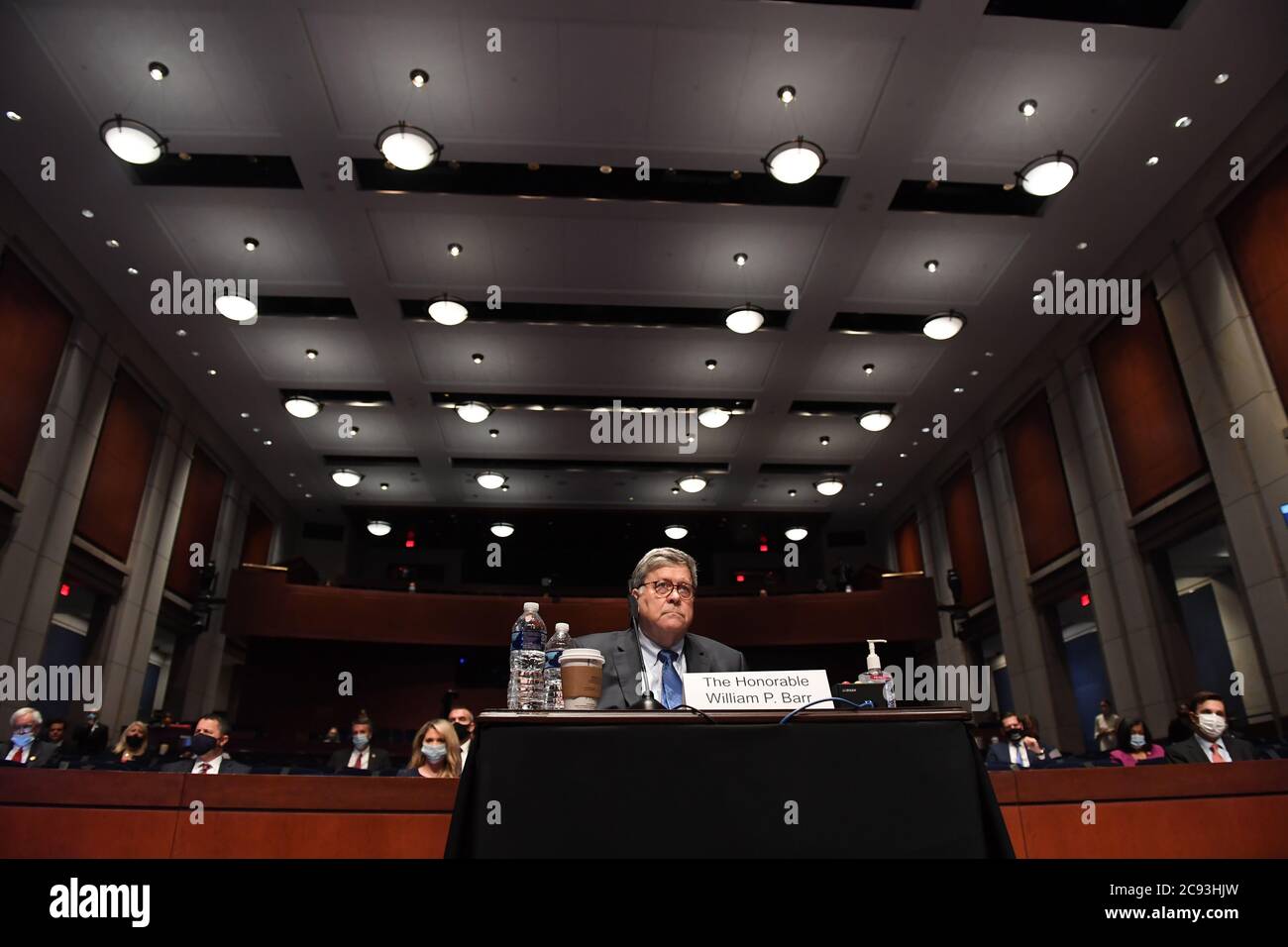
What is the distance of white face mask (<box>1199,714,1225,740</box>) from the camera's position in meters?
5.27

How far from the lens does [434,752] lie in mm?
5113

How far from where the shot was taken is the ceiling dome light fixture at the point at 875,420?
13133 mm

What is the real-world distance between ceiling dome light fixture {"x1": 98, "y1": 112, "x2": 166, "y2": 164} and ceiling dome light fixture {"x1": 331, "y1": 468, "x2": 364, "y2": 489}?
8087 millimetres

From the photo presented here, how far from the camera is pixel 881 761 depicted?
173 centimetres

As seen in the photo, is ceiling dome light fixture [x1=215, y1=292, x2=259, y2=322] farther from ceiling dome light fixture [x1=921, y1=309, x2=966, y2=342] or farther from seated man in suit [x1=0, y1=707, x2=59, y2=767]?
ceiling dome light fixture [x1=921, y1=309, x2=966, y2=342]

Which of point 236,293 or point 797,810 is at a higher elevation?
→ point 236,293

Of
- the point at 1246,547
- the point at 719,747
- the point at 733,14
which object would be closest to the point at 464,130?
the point at 733,14

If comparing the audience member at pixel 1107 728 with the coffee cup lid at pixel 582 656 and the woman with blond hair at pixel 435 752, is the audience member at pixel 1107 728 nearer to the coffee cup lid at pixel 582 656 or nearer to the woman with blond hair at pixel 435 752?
the woman with blond hair at pixel 435 752

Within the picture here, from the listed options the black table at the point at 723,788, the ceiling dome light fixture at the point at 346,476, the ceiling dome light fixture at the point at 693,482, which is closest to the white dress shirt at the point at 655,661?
the black table at the point at 723,788

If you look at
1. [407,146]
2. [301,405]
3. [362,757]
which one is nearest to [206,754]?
[362,757]

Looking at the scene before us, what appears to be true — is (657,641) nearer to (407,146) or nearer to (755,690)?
(755,690)

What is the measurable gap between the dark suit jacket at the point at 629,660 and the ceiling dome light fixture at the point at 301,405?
1097 cm

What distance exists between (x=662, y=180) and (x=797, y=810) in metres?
8.30
